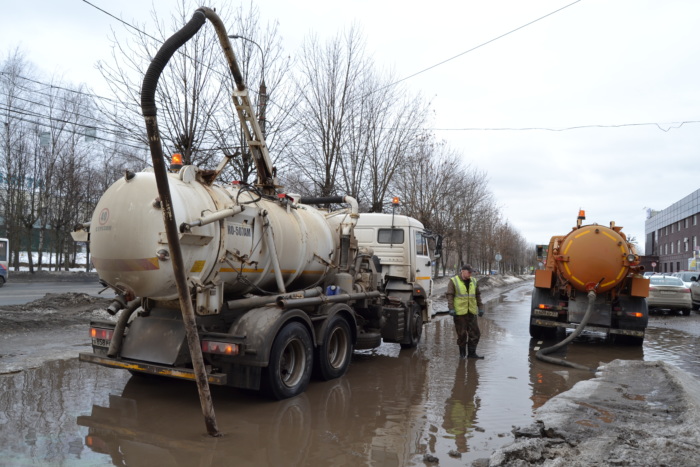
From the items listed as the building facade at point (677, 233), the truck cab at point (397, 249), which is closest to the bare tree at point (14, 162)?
the truck cab at point (397, 249)

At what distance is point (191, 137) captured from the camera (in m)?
12.7

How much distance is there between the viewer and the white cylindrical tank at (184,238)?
5492mm

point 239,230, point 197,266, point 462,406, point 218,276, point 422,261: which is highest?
point 239,230

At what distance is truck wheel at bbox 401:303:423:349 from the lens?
34.1ft

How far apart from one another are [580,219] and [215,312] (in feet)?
29.4

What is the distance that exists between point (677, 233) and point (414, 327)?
70679 millimetres

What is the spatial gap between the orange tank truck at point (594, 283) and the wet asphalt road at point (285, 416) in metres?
2.02

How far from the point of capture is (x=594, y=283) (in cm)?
1080

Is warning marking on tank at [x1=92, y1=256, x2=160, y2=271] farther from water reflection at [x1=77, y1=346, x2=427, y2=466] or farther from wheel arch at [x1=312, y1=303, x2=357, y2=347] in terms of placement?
wheel arch at [x1=312, y1=303, x2=357, y2=347]

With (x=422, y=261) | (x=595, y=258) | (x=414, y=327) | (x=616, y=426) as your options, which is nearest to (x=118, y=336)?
(x=616, y=426)

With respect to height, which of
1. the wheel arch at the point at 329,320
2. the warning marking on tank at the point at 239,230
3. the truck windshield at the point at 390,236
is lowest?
the wheel arch at the point at 329,320

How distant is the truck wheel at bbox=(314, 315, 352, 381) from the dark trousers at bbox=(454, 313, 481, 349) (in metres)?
2.65

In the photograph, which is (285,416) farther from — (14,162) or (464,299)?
(14,162)

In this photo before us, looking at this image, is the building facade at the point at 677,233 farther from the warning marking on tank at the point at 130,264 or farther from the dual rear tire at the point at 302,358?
the warning marking on tank at the point at 130,264
